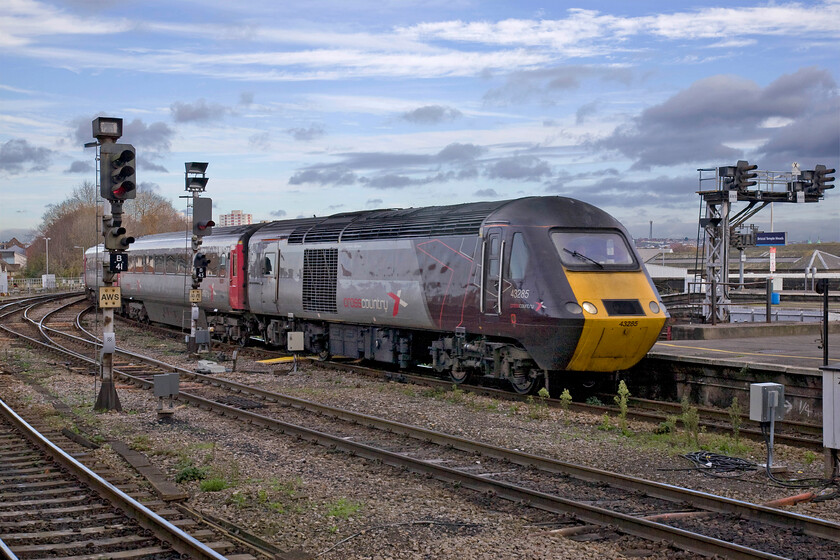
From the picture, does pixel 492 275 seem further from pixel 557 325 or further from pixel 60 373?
pixel 60 373

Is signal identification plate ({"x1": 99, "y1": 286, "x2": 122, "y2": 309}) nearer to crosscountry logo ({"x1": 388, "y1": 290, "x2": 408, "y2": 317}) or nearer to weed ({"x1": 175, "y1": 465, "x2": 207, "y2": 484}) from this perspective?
weed ({"x1": 175, "y1": 465, "x2": 207, "y2": 484})

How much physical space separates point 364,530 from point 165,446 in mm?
4900

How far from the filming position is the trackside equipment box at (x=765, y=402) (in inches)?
426

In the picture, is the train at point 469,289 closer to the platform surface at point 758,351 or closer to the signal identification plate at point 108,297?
the signal identification plate at point 108,297

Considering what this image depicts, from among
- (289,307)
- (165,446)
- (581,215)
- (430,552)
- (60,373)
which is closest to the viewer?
(430,552)

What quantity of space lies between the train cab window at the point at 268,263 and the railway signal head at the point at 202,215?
74.2 inches

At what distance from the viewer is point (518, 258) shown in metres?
15.2

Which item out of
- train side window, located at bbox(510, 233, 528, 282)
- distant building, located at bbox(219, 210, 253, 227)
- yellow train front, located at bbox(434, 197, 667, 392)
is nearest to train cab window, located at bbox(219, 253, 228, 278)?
yellow train front, located at bbox(434, 197, 667, 392)

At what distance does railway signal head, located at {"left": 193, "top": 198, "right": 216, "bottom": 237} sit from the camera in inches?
904

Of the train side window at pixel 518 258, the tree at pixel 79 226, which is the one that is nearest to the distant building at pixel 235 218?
the tree at pixel 79 226

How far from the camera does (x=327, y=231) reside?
21.7 m

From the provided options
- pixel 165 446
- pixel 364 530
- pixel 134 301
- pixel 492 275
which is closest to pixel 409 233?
pixel 492 275

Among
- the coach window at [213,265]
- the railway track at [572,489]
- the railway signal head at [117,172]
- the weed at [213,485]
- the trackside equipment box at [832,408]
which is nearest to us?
the railway track at [572,489]

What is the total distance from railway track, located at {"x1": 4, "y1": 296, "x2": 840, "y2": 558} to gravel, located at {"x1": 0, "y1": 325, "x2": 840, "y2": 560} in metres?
0.24
